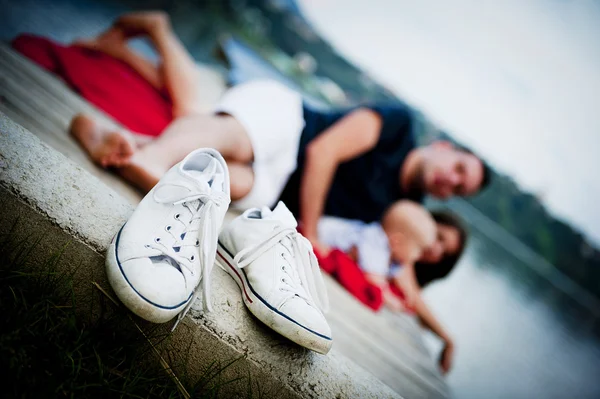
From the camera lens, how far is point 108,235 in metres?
0.51

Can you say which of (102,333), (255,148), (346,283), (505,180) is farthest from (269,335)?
(505,180)

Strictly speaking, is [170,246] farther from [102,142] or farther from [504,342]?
[504,342]

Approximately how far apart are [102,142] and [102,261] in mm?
527

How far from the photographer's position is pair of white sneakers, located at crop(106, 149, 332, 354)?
0.45 meters

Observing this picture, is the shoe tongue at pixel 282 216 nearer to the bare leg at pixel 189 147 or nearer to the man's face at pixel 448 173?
the bare leg at pixel 189 147

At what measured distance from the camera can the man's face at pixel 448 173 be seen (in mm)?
1778

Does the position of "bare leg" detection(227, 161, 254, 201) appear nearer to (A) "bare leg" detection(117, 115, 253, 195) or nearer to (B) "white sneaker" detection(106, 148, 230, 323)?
(A) "bare leg" detection(117, 115, 253, 195)

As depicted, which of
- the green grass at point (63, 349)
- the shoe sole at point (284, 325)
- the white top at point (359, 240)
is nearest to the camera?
the green grass at point (63, 349)

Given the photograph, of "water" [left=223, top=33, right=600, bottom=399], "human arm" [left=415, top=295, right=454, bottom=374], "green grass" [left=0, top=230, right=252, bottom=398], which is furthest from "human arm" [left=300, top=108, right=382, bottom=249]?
"water" [left=223, top=33, right=600, bottom=399]


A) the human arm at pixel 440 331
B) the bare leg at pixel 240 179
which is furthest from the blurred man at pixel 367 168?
the human arm at pixel 440 331

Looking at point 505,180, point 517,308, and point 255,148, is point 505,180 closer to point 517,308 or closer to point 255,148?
point 517,308

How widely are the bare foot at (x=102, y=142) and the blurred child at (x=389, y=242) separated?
1.01 metres

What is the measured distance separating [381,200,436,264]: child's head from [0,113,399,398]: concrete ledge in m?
1.27

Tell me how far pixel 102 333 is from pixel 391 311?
4.88ft
